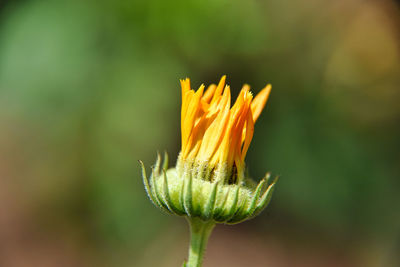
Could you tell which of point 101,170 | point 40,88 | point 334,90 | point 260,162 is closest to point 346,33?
point 334,90

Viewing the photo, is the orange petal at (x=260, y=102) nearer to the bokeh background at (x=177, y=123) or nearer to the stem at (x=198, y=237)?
the stem at (x=198, y=237)

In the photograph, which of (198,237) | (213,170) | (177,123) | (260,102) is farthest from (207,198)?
(177,123)

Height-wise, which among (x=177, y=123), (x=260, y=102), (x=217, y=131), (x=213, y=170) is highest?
(x=177, y=123)

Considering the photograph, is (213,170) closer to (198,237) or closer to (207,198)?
(207,198)

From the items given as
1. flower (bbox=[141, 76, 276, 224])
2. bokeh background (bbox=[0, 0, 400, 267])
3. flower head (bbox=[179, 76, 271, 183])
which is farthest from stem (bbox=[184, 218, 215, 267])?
bokeh background (bbox=[0, 0, 400, 267])

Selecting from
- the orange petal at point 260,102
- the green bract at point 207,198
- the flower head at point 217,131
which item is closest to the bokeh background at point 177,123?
the orange petal at point 260,102
